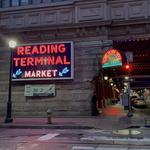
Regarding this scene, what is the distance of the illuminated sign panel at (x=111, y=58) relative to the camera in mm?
25938

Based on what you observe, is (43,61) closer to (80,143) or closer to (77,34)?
(77,34)

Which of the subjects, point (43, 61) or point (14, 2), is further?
point (14, 2)

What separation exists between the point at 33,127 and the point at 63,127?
1.75 meters

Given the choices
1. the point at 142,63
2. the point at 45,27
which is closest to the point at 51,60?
the point at 45,27

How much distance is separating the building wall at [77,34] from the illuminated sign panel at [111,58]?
88cm

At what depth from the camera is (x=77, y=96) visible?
27.2 m

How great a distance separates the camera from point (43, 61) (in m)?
28.0

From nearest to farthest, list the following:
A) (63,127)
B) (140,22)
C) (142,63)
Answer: (63,127)
(140,22)
(142,63)

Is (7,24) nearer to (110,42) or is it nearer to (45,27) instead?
A: (45,27)

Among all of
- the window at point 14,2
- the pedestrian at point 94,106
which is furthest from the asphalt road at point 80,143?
the window at point 14,2

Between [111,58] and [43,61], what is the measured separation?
5351mm

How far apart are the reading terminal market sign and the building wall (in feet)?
1.66

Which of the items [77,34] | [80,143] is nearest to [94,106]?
[77,34]

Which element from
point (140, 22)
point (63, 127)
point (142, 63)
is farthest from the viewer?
point (142, 63)
